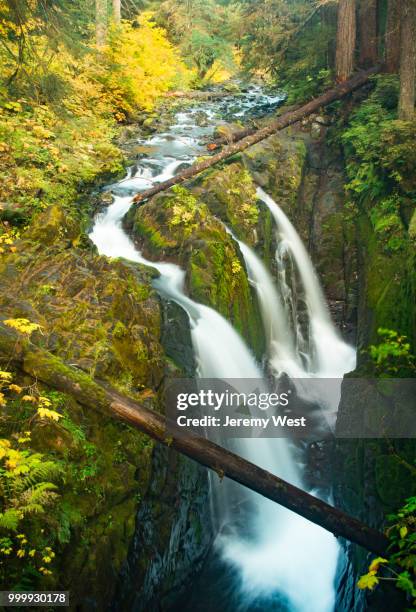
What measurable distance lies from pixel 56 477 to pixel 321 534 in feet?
16.2

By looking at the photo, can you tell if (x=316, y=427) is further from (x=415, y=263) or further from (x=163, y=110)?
(x=163, y=110)

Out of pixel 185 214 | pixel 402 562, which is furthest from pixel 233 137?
pixel 402 562

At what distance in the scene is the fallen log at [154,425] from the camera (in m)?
4.46

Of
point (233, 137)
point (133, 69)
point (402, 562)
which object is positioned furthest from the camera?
point (133, 69)

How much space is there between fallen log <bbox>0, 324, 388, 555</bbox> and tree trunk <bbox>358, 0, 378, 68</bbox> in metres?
13.0

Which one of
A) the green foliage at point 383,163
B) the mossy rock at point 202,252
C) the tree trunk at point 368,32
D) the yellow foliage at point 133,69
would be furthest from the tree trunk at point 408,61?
the yellow foliage at point 133,69

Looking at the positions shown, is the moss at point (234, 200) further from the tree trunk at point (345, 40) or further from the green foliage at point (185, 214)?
the tree trunk at point (345, 40)

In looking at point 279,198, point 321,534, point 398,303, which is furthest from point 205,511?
point 279,198

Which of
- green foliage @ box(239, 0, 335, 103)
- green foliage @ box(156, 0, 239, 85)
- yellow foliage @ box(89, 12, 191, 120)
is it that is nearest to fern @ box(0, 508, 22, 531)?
green foliage @ box(239, 0, 335, 103)

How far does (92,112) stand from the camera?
1430 centimetres

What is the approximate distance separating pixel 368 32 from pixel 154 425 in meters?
13.5

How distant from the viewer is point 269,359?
981cm

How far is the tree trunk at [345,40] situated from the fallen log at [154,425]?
12.2m

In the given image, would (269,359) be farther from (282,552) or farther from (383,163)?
(383,163)
